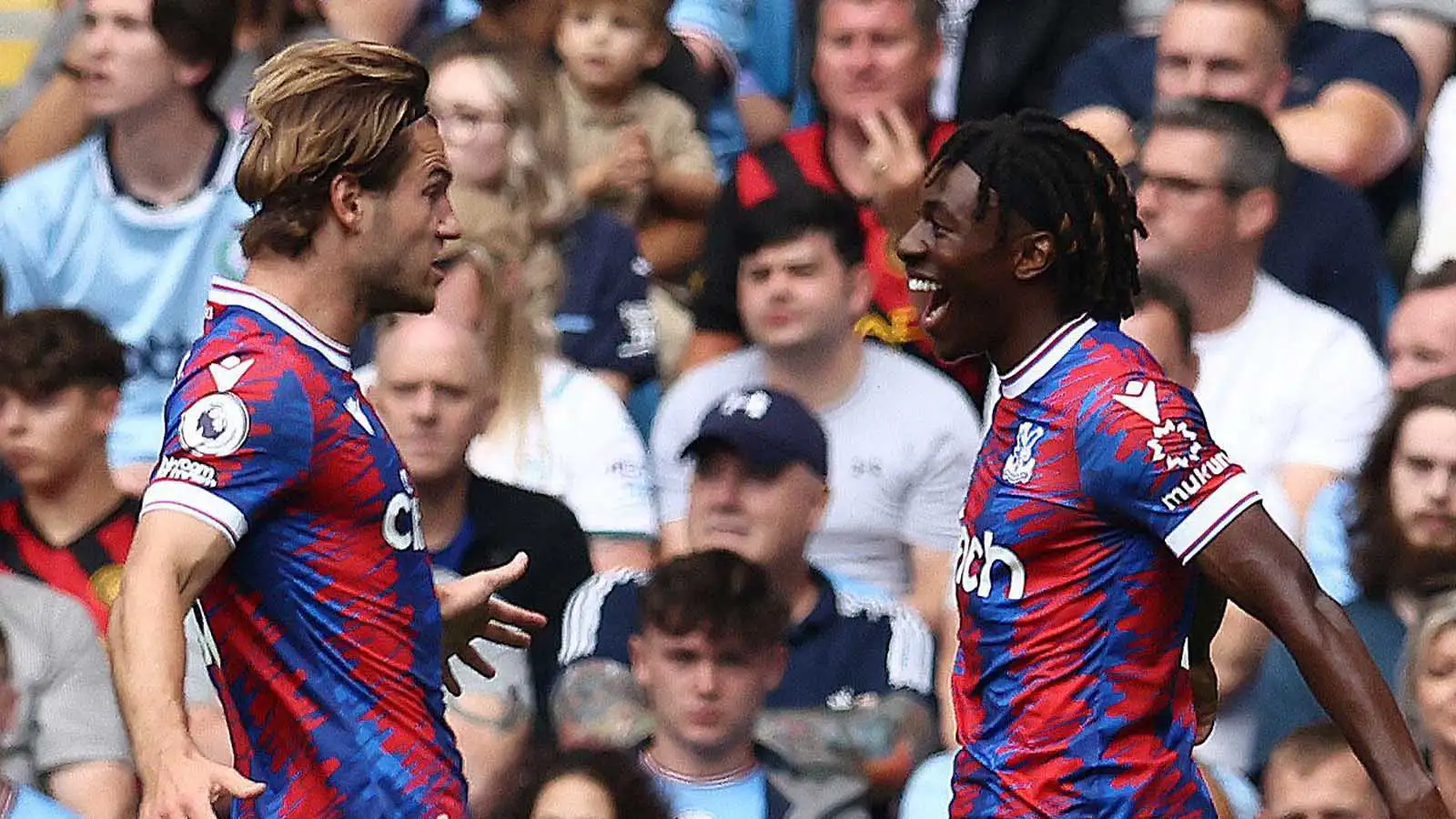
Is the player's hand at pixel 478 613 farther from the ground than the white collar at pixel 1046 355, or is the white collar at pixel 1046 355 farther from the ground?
the white collar at pixel 1046 355

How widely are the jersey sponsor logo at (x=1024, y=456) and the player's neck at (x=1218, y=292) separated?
2.98m

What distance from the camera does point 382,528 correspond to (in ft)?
15.0

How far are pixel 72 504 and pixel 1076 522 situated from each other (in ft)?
11.9

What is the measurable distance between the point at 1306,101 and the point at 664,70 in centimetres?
192

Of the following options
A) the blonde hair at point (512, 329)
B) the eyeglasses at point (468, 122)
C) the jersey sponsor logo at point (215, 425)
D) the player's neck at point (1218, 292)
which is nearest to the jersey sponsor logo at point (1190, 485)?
the jersey sponsor logo at point (215, 425)

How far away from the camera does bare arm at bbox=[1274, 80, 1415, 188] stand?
324 inches

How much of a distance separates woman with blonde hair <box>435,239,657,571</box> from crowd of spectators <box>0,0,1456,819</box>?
1 cm

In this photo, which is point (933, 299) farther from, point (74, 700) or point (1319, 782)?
point (74, 700)

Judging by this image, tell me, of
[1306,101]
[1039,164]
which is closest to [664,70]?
[1306,101]

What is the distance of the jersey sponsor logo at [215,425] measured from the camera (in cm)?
431

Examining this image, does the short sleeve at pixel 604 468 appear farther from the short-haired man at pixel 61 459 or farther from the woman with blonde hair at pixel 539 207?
the short-haired man at pixel 61 459

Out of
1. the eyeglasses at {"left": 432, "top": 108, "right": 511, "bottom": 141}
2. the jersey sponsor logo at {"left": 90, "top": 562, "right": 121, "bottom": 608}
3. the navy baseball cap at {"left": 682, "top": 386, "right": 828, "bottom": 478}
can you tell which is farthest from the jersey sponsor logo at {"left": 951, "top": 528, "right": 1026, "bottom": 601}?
the eyeglasses at {"left": 432, "top": 108, "right": 511, "bottom": 141}

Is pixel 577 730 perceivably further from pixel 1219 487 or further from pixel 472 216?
pixel 1219 487

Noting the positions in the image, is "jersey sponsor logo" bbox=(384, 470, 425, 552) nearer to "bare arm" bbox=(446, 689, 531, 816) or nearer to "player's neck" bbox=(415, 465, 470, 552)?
"bare arm" bbox=(446, 689, 531, 816)
